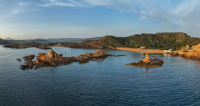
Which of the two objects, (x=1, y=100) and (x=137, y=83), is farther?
(x=137, y=83)

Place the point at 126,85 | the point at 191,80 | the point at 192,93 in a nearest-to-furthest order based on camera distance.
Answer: the point at 192,93 → the point at 126,85 → the point at 191,80

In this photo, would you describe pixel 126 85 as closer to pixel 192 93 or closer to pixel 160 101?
pixel 160 101

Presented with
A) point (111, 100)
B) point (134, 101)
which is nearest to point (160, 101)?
point (134, 101)

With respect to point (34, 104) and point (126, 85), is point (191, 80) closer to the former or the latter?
point (126, 85)

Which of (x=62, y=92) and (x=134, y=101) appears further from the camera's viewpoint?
(x=62, y=92)

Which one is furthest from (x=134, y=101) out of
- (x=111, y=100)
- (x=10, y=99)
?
(x=10, y=99)

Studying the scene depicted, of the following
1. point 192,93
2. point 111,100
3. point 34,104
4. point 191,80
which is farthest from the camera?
point 191,80

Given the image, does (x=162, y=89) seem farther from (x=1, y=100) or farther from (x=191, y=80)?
(x=1, y=100)

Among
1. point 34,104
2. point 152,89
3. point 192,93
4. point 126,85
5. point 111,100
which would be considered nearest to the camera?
point 34,104

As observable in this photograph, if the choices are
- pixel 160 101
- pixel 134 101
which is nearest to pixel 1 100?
pixel 134 101
